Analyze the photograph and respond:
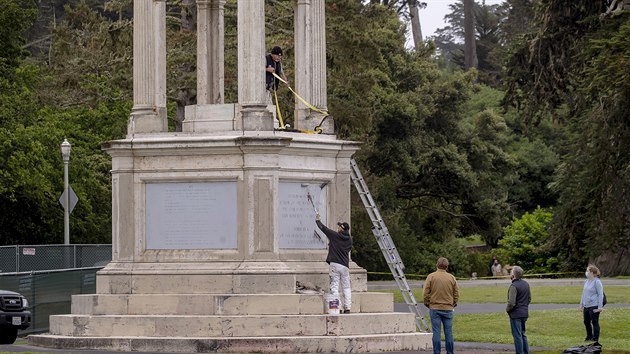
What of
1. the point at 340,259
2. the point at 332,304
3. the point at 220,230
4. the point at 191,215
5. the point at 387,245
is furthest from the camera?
the point at 387,245

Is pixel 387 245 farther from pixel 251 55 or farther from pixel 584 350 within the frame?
pixel 584 350

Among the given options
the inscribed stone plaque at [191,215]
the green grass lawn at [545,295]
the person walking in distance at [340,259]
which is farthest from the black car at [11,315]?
the green grass lawn at [545,295]

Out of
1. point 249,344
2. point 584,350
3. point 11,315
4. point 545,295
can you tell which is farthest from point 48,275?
point 584,350

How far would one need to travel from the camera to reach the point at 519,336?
23.6m

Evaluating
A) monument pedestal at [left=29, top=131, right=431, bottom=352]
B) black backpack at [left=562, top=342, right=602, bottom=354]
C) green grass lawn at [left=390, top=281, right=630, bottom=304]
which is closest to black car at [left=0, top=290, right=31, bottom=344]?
monument pedestal at [left=29, top=131, right=431, bottom=352]

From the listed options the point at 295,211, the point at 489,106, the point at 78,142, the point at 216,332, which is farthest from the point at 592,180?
the point at 489,106

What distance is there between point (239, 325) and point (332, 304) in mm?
1568

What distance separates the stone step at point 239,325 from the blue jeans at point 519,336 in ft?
6.57

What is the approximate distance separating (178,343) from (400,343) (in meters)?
3.46

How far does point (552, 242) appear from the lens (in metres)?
42.2

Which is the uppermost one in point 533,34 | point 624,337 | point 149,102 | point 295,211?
point 533,34

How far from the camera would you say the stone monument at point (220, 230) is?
24.1 metres

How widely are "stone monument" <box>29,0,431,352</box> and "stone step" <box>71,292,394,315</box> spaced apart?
2cm

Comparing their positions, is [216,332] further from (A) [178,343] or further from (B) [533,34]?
(B) [533,34]
